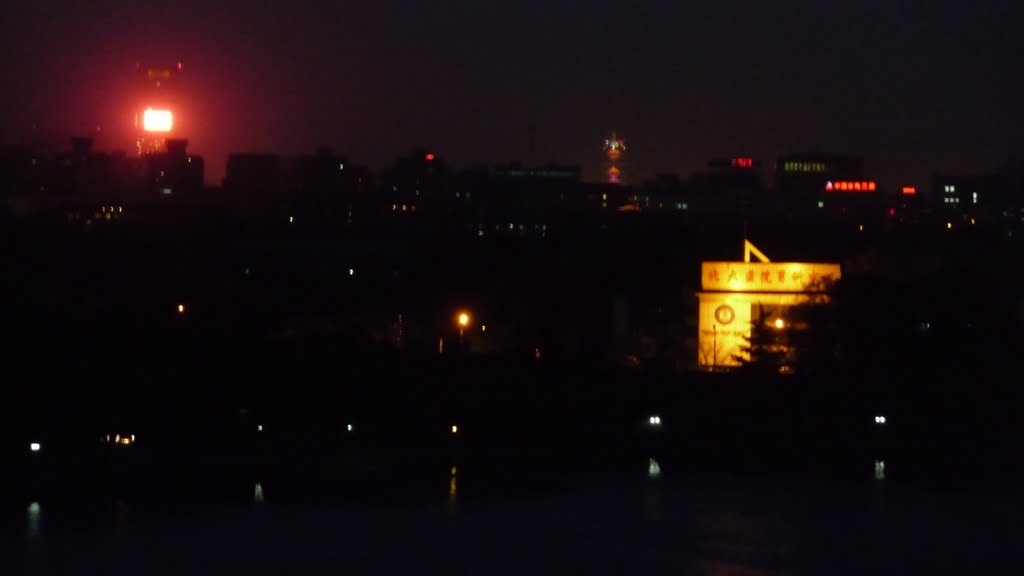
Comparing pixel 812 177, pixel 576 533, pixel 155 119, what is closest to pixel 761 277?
A: pixel 576 533

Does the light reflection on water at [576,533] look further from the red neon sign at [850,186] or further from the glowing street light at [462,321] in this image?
the red neon sign at [850,186]

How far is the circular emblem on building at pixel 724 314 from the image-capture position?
28.0ft

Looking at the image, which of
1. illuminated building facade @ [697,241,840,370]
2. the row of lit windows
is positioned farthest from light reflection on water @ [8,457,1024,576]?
the row of lit windows

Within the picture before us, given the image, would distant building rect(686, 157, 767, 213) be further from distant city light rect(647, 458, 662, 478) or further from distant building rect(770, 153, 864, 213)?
distant city light rect(647, 458, 662, 478)

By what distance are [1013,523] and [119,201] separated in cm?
1598

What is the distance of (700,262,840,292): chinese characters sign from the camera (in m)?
8.48

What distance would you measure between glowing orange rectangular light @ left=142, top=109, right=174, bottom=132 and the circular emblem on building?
466 inches

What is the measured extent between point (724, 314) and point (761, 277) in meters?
0.32

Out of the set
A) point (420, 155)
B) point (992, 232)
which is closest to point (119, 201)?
point (420, 155)

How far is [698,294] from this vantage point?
8.66 metres

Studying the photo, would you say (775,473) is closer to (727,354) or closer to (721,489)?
(721,489)

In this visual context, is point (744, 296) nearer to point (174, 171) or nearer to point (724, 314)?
point (724, 314)

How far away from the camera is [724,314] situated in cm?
858

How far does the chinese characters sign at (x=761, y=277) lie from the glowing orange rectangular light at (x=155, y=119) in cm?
1176
